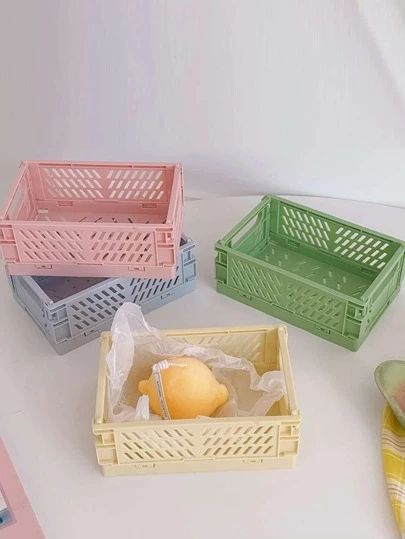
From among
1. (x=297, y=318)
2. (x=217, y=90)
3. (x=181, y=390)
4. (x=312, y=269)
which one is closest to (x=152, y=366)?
(x=181, y=390)

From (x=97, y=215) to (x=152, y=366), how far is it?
0.97 feet

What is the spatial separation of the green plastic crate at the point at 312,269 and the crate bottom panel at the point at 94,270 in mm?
108

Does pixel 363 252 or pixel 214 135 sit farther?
pixel 214 135

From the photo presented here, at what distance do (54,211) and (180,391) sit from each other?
1.27 feet

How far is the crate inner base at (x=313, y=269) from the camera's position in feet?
3.66

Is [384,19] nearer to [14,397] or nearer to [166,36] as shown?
[166,36]

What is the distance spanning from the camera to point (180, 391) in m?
0.87

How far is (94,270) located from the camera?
991 millimetres

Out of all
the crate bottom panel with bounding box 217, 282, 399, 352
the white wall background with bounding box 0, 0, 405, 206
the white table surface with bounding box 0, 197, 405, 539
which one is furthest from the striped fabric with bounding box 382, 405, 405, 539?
the white wall background with bounding box 0, 0, 405, 206

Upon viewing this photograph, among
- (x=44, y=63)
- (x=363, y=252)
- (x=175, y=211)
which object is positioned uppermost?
(x=44, y=63)

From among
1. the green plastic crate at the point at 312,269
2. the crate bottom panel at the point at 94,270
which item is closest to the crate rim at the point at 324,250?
the green plastic crate at the point at 312,269

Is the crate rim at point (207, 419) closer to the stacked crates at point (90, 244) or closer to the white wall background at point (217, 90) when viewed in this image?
the stacked crates at point (90, 244)

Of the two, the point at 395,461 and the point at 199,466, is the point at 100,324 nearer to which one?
the point at 199,466

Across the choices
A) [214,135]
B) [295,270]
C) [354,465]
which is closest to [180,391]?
[354,465]
